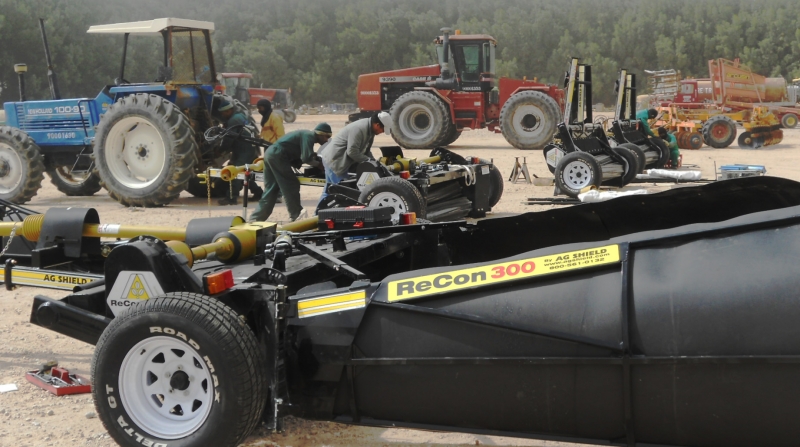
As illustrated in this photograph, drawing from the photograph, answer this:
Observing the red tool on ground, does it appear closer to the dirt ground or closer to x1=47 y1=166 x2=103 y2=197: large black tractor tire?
the dirt ground

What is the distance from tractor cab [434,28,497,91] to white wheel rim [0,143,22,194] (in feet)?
39.4

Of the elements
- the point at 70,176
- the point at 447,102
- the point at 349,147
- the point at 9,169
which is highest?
the point at 447,102

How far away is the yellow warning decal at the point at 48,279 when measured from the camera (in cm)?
475

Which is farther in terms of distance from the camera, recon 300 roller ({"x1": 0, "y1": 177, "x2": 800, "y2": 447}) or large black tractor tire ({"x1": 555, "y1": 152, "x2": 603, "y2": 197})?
large black tractor tire ({"x1": 555, "y1": 152, "x2": 603, "y2": 197})

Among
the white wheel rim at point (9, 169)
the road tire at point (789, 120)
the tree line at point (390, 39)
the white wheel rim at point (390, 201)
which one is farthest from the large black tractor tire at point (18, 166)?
the tree line at point (390, 39)

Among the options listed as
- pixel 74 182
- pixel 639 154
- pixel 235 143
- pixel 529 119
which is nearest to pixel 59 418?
pixel 235 143

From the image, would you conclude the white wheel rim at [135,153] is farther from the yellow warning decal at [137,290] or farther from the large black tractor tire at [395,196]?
the yellow warning decal at [137,290]

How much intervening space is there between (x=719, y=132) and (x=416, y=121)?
810 centimetres

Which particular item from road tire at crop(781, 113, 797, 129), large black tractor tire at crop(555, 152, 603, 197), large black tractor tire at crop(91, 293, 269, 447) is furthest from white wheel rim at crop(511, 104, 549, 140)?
large black tractor tire at crop(91, 293, 269, 447)

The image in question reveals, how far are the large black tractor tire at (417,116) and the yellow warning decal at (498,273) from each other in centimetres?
1935

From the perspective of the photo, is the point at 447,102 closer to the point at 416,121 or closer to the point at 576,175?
the point at 416,121

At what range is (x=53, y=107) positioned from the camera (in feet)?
47.3

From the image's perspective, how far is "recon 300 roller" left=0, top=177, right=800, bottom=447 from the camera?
9.89 ft

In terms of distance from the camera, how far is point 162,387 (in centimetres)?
364
